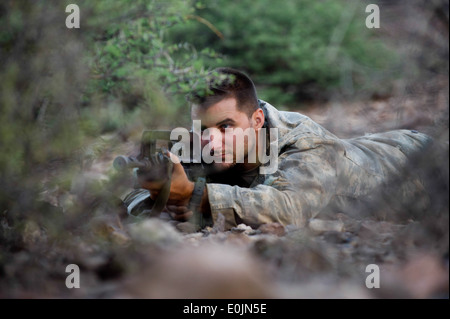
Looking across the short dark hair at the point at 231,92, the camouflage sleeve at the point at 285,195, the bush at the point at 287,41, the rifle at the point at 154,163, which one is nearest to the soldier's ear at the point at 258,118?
the short dark hair at the point at 231,92

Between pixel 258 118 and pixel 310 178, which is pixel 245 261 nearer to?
pixel 310 178

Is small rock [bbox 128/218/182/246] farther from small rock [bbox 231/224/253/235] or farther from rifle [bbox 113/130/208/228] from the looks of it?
small rock [bbox 231/224/253/235]

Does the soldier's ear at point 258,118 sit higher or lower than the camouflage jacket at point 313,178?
higher

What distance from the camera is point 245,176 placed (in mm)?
3664

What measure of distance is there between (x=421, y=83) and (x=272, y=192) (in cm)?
107

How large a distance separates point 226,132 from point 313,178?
63 cm

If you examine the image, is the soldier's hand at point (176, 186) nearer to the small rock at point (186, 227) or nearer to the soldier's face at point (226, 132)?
the small rock at point (186, 227)

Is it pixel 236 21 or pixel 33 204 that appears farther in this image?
pixel 236 21

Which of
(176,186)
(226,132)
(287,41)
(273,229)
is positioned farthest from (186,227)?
(287,41)

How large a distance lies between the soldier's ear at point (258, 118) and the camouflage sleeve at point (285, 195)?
0.41m

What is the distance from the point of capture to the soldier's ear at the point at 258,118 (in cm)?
359

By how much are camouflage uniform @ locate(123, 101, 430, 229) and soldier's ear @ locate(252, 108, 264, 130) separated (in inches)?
2.4
